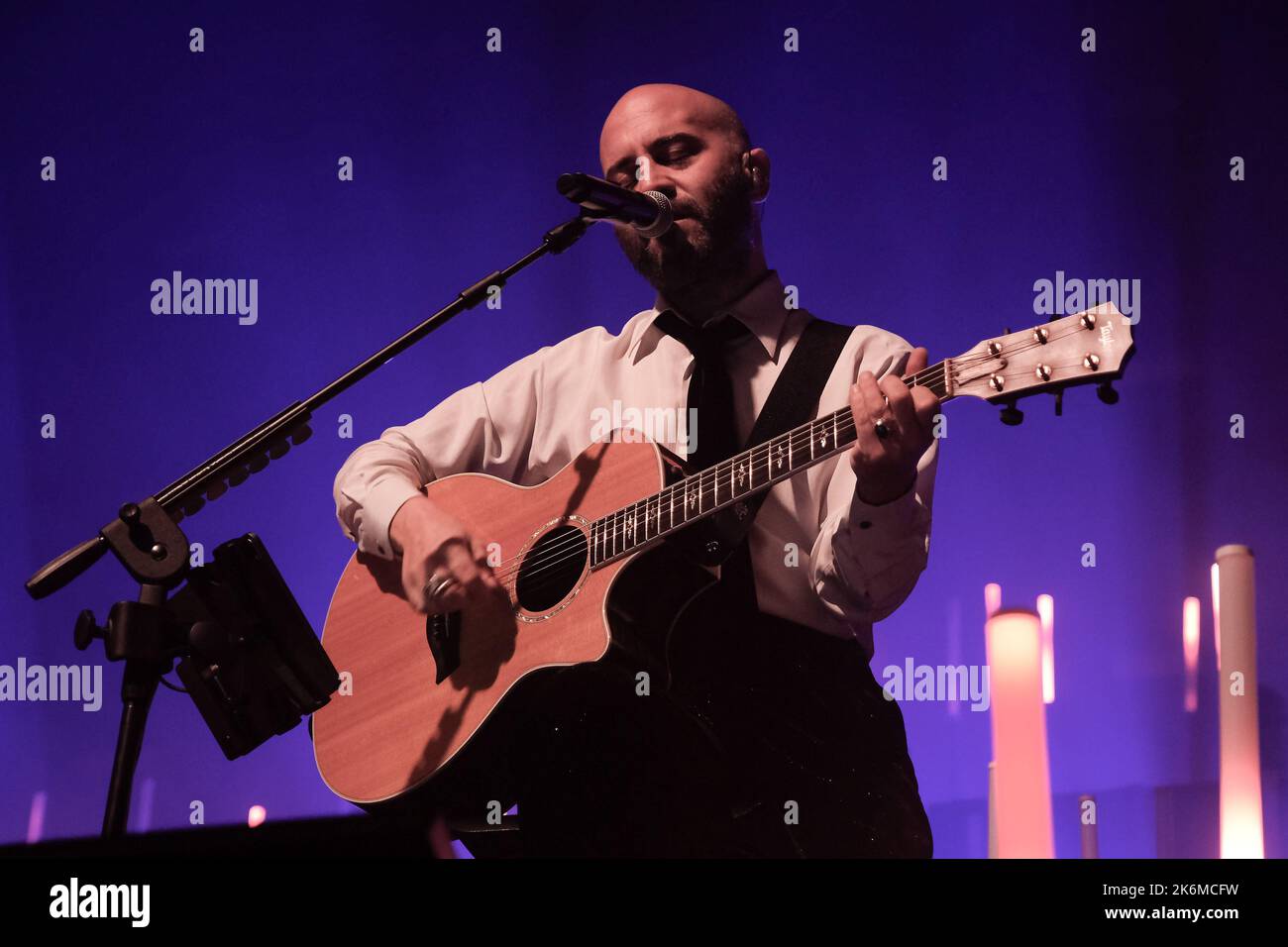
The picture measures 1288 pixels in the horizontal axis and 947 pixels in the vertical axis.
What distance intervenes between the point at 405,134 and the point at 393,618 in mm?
1110

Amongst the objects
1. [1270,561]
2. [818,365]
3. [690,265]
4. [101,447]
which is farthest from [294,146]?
[1270,561]

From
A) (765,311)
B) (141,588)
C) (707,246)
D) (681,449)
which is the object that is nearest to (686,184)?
(707,246)

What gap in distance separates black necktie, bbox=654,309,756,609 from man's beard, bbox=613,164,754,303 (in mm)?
76

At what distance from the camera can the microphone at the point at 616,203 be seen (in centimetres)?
Result: 236

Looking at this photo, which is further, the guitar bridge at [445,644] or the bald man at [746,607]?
the guitar bridge at [445,644]

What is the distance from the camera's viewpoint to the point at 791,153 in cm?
301

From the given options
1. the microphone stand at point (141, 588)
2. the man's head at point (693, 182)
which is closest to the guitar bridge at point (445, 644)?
Answer: the microphone stand at point (141, 588)

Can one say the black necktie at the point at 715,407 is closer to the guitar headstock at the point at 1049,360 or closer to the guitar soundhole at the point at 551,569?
the guitar soundhole at the point at 551,569

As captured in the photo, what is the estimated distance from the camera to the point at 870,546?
2.44 metres

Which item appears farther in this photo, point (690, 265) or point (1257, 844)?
point (690, 265)

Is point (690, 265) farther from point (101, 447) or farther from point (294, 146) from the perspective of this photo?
point (101, 447)

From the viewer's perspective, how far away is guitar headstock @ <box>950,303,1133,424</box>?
226cm

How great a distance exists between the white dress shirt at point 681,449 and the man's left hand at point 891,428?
5 centimetres
